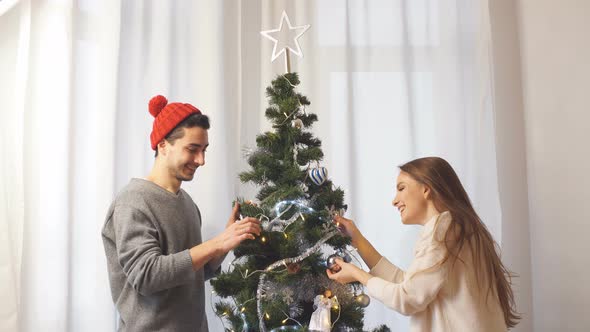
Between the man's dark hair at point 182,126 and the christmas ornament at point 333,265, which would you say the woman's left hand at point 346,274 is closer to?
the christmas ornament at point 333,265

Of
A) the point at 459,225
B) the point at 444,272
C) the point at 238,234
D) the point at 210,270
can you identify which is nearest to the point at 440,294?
the point at 444,272

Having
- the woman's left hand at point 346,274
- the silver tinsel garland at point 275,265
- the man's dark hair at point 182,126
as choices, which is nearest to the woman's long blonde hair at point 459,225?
the woman's left hand at point 346,274

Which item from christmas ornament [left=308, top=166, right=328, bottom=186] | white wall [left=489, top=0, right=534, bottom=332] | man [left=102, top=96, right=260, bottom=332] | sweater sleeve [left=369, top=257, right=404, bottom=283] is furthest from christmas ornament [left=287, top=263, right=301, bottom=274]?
white wall [left=489, top=0, right=534, bottom=332]

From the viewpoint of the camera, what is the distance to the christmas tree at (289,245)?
63.3 inches

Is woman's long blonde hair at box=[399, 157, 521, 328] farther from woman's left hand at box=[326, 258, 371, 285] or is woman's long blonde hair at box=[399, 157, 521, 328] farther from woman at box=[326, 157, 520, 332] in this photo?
woman's left hand at box=[326, 258, 371, 285]

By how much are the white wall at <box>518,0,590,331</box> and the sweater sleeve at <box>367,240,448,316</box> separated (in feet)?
3.61

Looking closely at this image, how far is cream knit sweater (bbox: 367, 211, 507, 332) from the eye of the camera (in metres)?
1.58

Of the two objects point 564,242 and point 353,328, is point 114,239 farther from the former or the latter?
point 564,242

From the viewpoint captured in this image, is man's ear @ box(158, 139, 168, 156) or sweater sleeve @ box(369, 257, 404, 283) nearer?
man's ear @ box(158, 139, 168, 156)

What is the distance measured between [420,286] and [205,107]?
1.20 meters

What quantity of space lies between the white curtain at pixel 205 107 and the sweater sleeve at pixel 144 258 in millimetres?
660

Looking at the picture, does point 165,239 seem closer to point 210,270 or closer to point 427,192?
point 210,270

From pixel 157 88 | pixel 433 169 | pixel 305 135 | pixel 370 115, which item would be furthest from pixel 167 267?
pixel 370 115

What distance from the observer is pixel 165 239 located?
169 cm
